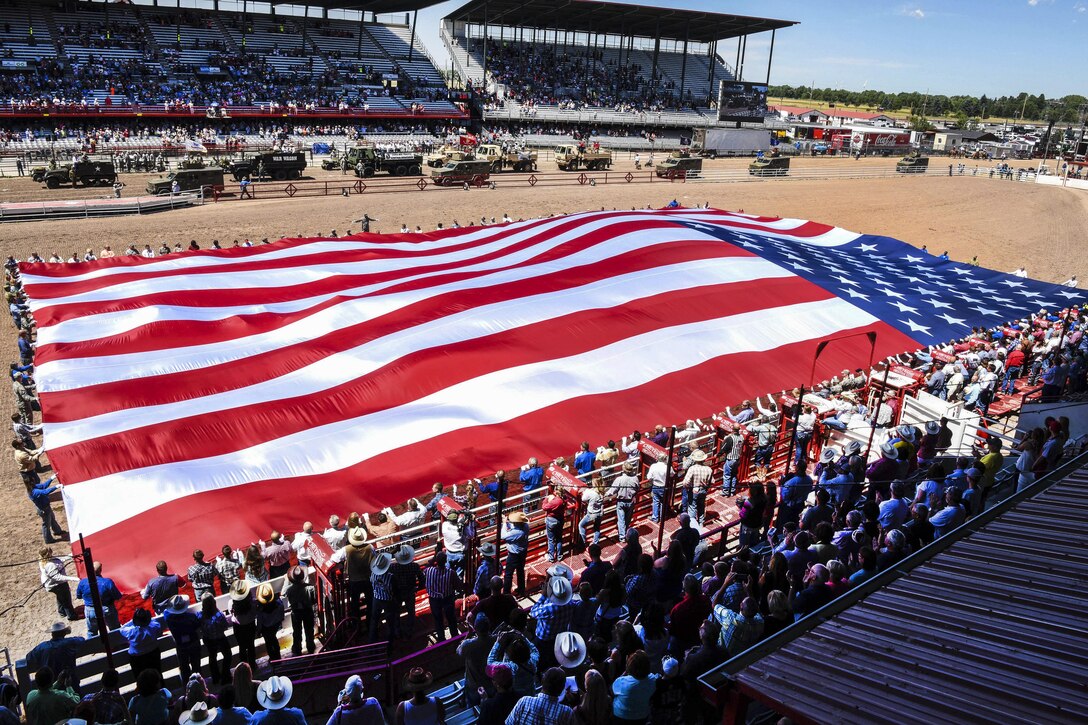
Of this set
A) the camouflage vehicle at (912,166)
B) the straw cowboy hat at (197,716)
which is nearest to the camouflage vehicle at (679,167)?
the camouflage vehicle at (912,166)

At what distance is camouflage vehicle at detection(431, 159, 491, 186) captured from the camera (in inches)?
1399

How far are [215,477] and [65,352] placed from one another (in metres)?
4.21

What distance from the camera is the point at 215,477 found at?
7.72m

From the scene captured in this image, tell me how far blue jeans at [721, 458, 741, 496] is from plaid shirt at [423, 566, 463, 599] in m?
4.54

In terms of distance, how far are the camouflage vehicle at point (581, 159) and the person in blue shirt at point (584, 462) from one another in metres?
36.5

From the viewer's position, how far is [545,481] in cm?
894

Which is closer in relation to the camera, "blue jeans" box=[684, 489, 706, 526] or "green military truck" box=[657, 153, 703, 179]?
"blue jeans" box=[684, 489, 706, 526]

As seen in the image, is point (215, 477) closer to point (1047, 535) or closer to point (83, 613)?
point (83, 613)

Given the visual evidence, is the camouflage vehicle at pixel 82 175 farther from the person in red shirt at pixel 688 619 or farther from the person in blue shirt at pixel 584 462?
the person in red shirt at pixel 688 619

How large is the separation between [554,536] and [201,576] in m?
3.56

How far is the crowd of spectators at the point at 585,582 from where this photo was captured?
4480 mm

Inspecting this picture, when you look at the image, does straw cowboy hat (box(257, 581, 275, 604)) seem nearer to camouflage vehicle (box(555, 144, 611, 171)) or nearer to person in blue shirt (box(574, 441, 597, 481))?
person in blue shirt (box(574, 441, 597, 481))

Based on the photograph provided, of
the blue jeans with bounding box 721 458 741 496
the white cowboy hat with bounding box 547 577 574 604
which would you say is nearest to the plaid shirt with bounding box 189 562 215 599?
the white cowboy hat with bounding box 547 577 574 604

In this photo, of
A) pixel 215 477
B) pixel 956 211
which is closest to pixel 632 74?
pixel 956 211
